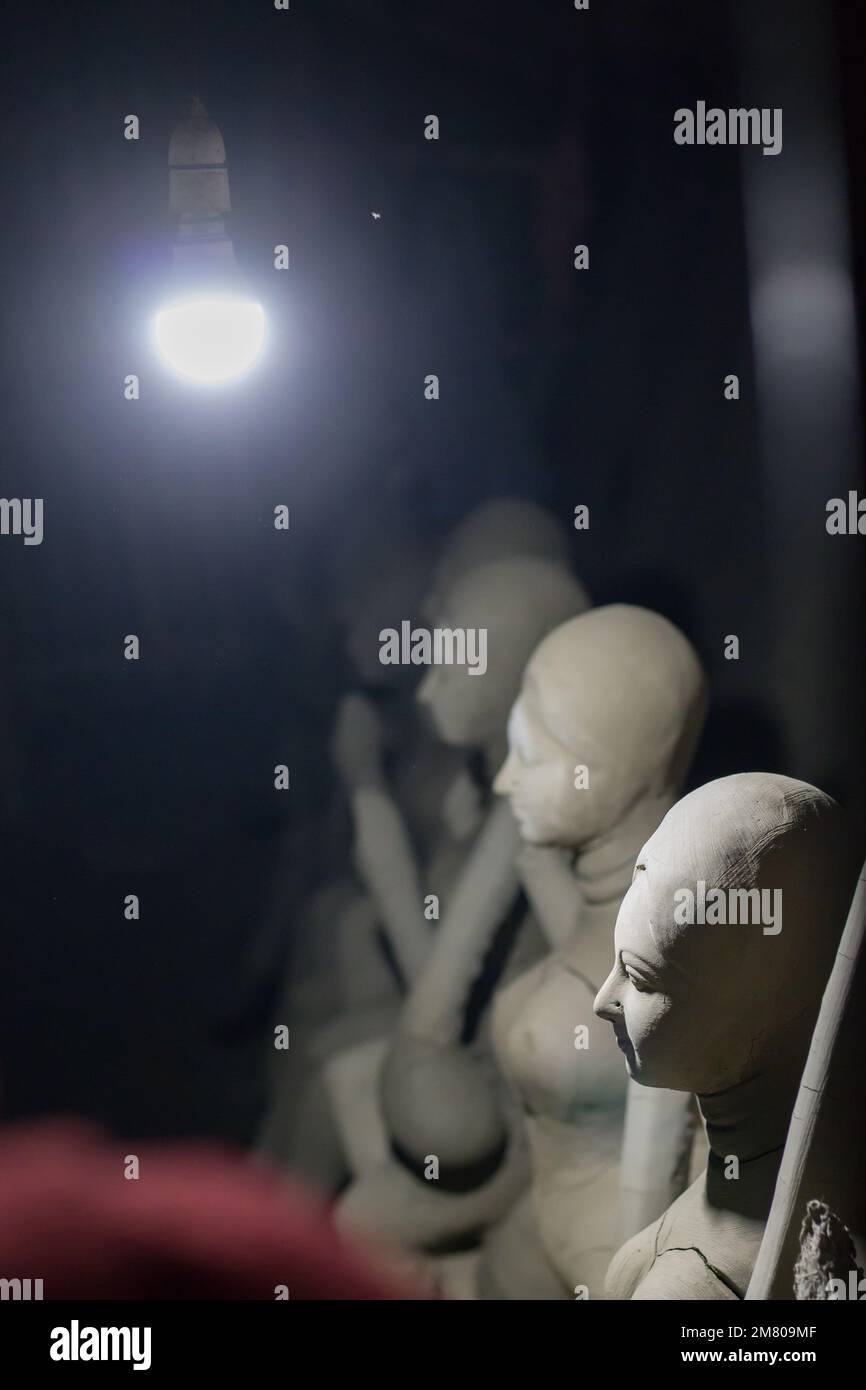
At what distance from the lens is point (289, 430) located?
2.55 metres

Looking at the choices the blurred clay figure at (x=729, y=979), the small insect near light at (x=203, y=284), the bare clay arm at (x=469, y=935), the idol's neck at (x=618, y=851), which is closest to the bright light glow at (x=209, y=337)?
the small insect near light at (x=203, y=284)

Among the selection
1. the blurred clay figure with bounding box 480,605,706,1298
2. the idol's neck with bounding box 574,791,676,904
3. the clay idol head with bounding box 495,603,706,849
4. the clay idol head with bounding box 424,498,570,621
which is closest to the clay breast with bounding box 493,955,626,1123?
the blurred clay figure with bounding box 480,605,706,1298

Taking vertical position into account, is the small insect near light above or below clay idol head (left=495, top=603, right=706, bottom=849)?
above

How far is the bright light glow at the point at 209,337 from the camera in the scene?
255 cm

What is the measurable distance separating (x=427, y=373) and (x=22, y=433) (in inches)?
28.6

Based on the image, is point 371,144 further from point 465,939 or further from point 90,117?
point 465,939

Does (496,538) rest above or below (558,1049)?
above

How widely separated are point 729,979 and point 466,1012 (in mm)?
626

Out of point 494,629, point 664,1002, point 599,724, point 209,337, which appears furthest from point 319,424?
point 664,1002

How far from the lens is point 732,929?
191 centimetres

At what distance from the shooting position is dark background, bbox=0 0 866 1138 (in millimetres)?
2535

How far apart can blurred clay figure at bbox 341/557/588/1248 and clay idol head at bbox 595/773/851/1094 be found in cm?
47

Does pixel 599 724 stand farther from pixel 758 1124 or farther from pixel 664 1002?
pixel 758 1124

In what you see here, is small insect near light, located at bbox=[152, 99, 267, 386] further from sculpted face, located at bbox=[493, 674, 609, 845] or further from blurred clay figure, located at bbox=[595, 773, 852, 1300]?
blurred clay figure, located at bbox=[595, 773, 852, 1300]
